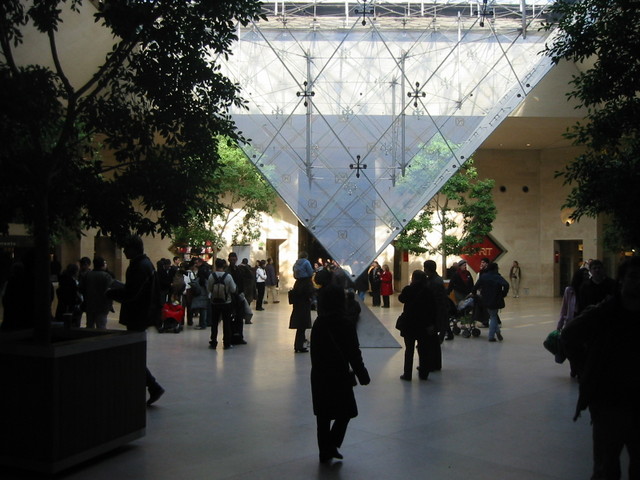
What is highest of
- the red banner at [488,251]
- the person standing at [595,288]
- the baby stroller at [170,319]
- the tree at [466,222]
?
the tree at [466,222]

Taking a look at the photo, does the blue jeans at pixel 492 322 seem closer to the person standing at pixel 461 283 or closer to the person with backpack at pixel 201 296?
the person standing at pixel 461 283

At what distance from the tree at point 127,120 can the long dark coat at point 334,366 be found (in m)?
1.69

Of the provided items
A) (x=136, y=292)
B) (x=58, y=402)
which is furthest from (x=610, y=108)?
(x=58, y=402)

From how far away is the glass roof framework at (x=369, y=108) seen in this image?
40.9 ft

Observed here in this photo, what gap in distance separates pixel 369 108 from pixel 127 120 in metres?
7.64

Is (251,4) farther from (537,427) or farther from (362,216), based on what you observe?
(362,216)

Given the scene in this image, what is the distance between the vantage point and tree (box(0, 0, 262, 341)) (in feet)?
17.5

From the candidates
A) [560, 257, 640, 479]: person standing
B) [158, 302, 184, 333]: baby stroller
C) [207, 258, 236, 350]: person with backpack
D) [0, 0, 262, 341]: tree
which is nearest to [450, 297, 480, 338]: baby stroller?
[207, 258, 236, 350]: person with backpack

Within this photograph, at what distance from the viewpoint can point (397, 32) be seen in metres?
13.4

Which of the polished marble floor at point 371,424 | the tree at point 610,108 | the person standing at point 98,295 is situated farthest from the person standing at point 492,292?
the person standing at point 98,295

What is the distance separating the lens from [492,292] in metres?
12.7

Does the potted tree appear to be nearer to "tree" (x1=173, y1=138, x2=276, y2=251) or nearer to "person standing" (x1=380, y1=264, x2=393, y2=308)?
"person standing" (x1=380, y1=264, x2=393, y2=308)

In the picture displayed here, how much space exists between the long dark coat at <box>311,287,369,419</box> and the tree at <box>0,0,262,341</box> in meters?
1.69

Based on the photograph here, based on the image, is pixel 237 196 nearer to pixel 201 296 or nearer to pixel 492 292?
pixel 201 296
